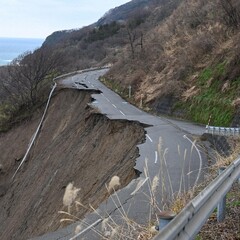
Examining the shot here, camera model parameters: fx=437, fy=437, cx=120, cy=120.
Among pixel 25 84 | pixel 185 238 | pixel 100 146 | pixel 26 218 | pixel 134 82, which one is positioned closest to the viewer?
pixel 185 238

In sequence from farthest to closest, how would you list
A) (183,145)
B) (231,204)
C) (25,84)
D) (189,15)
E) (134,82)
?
(25,84)
(189,15)
(134,82)
(183,145)
(231,204)

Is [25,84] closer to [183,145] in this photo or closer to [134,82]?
[134,82]

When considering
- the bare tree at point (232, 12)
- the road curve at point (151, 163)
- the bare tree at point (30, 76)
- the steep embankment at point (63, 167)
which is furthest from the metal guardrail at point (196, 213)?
the bare tree at point (30, 76)

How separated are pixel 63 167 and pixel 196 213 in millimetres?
20254

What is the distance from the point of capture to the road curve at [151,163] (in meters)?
8.04

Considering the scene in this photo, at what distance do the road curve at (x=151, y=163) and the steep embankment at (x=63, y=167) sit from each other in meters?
0.77

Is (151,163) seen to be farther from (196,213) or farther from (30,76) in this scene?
(30,76)

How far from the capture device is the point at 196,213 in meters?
4.04

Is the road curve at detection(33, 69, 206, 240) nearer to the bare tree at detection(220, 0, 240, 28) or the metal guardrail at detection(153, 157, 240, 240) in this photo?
the metal guardrail at detection(153, 157, 240, 240)

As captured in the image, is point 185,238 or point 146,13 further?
point 146,13

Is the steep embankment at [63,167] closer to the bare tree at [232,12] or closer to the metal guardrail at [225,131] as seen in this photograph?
the metal guardrail at [225,131]

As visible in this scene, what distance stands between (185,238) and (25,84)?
159 ft

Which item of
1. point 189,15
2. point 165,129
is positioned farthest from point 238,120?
point 189,15

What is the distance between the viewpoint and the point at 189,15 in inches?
1788
